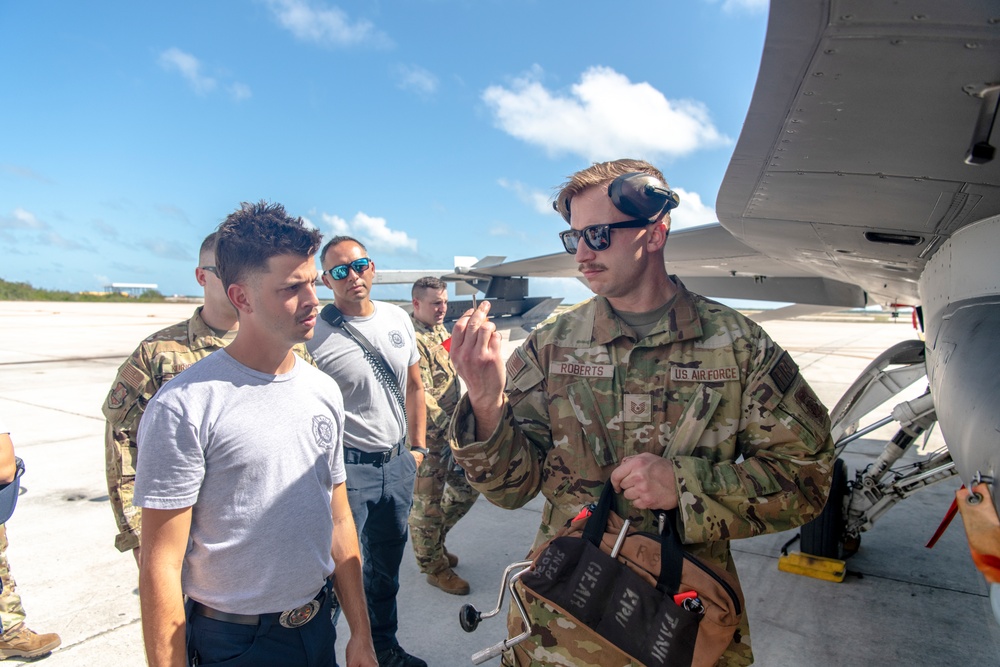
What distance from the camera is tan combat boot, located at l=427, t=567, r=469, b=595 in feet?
11.8

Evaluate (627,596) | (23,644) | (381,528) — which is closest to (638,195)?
(627,596)

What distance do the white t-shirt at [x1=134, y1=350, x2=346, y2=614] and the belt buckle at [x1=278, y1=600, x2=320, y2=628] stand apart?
0.03m

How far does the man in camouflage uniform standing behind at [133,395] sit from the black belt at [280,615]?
90 centimetres

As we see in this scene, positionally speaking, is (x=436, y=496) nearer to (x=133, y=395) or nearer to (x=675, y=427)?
(x=133, y=395)

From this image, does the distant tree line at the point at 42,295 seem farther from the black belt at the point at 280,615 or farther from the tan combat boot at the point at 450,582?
the black belt at the point at 280,615

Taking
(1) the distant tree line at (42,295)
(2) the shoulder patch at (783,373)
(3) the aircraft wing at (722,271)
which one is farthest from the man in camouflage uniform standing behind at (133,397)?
(1) the distant tree line at (42,295)

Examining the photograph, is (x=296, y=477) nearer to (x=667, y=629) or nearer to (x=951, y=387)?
(x=667, y=629)

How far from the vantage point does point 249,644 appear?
1644 millimetres

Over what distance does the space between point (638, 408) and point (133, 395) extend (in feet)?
6.66

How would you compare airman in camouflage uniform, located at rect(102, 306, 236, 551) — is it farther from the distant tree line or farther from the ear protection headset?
the distant tree line

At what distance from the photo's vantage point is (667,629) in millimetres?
1385

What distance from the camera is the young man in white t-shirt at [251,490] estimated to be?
5.00ft

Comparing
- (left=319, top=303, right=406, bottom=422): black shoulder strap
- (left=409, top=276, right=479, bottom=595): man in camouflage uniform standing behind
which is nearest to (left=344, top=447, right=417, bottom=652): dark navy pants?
(left=319, top=303, right=406, bottom=422): black shoulder strap

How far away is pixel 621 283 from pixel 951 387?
103 centimetres
